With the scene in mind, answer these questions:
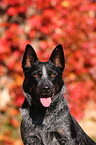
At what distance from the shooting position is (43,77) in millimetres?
3861

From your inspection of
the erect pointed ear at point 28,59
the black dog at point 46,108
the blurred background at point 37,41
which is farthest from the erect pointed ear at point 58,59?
the blurred background at point 37,41

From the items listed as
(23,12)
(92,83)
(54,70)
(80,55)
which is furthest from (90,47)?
(54,70)

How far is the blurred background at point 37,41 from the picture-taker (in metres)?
8.61

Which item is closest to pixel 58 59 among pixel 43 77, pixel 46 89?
pixel 43 77

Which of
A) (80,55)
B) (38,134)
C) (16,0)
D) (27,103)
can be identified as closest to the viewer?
(38,134)

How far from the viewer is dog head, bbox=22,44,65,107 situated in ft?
12.5

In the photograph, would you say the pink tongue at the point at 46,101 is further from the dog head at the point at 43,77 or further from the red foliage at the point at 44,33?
the red foliage at the point at 44,33

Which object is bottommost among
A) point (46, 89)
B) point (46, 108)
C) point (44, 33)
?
point (46, 108)

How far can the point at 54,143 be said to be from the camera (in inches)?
149

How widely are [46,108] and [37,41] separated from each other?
16.9ft

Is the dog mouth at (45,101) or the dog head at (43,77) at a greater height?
the dog head at (43,77)

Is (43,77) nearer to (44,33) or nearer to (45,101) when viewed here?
(45,101)

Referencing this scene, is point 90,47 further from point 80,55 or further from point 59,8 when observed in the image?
point 59,8

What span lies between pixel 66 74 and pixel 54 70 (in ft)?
15.7
